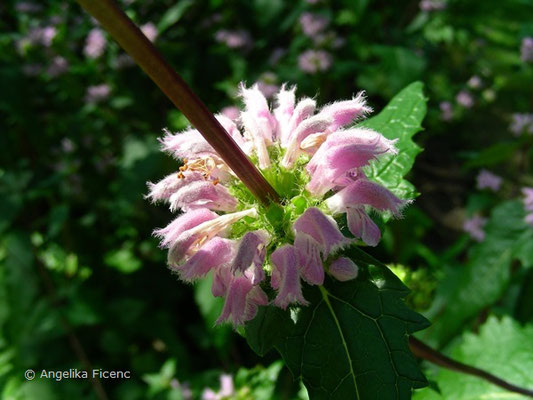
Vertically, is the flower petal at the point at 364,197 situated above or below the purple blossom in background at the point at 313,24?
below

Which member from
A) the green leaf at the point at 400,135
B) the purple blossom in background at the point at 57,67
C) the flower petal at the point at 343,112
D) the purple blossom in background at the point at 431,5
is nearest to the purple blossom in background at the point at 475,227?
the purple blossom in background at the point at 431,5

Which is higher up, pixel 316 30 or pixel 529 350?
pixel 316 30

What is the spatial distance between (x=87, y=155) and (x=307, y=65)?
2.05 metres

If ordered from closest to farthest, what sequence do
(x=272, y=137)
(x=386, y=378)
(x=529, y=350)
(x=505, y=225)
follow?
(x=386, y=378), (x=272, y=137), (x=529, y=350), (x=505, y=225)

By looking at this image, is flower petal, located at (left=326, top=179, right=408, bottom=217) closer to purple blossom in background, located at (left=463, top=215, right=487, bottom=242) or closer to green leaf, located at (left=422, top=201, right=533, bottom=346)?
green leaf, located at (left=422, top=201, right=533, bottom=346)

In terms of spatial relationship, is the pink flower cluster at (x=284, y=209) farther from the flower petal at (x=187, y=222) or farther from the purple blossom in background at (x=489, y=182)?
the purple blossom in background at (x=489, y=182)

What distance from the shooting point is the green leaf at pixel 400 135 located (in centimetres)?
121

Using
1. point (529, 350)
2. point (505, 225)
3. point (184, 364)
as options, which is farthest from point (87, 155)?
point (529, 350)

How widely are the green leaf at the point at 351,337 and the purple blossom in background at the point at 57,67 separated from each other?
11.8 feet

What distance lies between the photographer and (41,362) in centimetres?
322

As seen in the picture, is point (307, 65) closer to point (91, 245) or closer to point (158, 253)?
point (158, 253)

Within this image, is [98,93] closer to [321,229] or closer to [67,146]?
[67,146]

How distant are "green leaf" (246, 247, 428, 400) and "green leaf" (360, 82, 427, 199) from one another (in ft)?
0.95

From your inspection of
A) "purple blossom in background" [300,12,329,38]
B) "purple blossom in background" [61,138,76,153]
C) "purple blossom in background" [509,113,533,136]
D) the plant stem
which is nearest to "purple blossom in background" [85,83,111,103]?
"purple blossom in background" [61,138,76,153]
